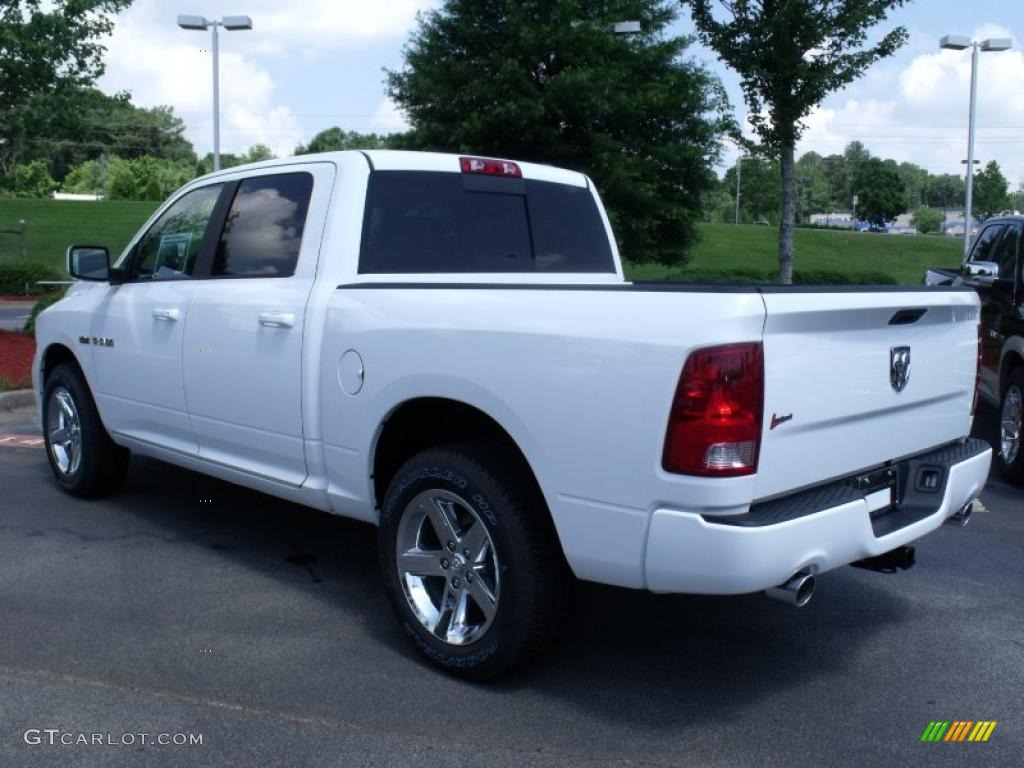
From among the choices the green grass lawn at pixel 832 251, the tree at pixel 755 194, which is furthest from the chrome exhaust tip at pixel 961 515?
the tree at pixel 755 194

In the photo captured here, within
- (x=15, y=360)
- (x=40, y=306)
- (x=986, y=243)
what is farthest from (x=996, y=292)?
(x=15, y=360)

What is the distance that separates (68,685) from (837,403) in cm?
285

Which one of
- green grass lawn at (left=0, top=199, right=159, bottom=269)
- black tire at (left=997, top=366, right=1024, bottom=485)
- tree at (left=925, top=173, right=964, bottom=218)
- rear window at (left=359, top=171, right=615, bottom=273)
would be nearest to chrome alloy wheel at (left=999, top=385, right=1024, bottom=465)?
black tire at (left=997, top=366, right=1024, bottom=485)

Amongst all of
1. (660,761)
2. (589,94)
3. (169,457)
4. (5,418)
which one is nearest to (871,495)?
(660,761)

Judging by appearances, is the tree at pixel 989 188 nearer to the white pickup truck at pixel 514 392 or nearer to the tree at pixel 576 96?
the tree at pixel 576 96

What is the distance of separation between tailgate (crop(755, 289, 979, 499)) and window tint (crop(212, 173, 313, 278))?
7.66ft

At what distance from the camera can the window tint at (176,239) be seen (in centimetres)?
538

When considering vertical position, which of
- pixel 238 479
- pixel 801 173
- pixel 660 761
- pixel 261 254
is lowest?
pixel 660 761

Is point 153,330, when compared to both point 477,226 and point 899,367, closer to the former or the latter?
point 477,226

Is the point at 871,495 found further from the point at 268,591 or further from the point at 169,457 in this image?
the point at 169,457

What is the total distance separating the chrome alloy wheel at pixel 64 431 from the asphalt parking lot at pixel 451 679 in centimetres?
77

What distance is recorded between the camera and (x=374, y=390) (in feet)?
13.1

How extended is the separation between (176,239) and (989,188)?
83347 millimetres

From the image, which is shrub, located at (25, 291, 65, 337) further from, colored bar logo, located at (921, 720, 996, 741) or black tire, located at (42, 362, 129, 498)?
colored bar logo, located at (921, 720, 996, 741)
